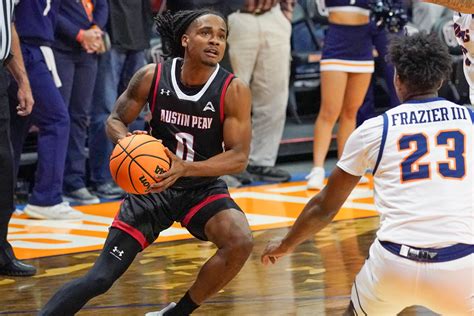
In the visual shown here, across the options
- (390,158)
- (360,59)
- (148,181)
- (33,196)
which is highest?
(390,158)

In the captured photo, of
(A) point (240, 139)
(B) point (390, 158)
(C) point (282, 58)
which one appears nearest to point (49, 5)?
(C) point (282, 58)

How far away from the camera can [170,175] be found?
5.23 m

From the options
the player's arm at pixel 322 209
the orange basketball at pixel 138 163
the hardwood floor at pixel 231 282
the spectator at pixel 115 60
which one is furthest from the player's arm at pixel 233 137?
the spectator at pixel 115 60

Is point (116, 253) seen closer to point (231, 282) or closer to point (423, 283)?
point (231, 282)

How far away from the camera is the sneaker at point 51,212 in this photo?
8.43 metres

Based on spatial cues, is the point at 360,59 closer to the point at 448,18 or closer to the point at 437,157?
the point at 448,18

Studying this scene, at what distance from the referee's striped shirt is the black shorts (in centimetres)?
165

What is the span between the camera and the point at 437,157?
4270 millimetres

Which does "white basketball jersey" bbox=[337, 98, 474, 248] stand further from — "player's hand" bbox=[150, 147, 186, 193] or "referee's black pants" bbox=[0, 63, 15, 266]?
"referee's black pants" bbox=[0, 63, 15, 266]

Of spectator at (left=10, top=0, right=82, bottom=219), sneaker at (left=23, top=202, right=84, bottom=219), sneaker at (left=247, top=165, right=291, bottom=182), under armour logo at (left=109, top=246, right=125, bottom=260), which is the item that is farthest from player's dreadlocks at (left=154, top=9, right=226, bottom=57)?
sneaker at (left=247, top=165, right=291, bottom=182)

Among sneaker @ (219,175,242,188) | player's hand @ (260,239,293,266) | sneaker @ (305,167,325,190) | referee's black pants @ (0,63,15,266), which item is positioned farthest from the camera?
sneaker @ (219,175,242,188)

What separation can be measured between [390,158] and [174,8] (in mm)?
5032

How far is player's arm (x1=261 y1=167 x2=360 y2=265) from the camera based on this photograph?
14.8 ft

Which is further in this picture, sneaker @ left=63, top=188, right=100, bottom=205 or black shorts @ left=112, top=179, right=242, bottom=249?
sneaker @ left=63, top=188, right=100, bottom=205
